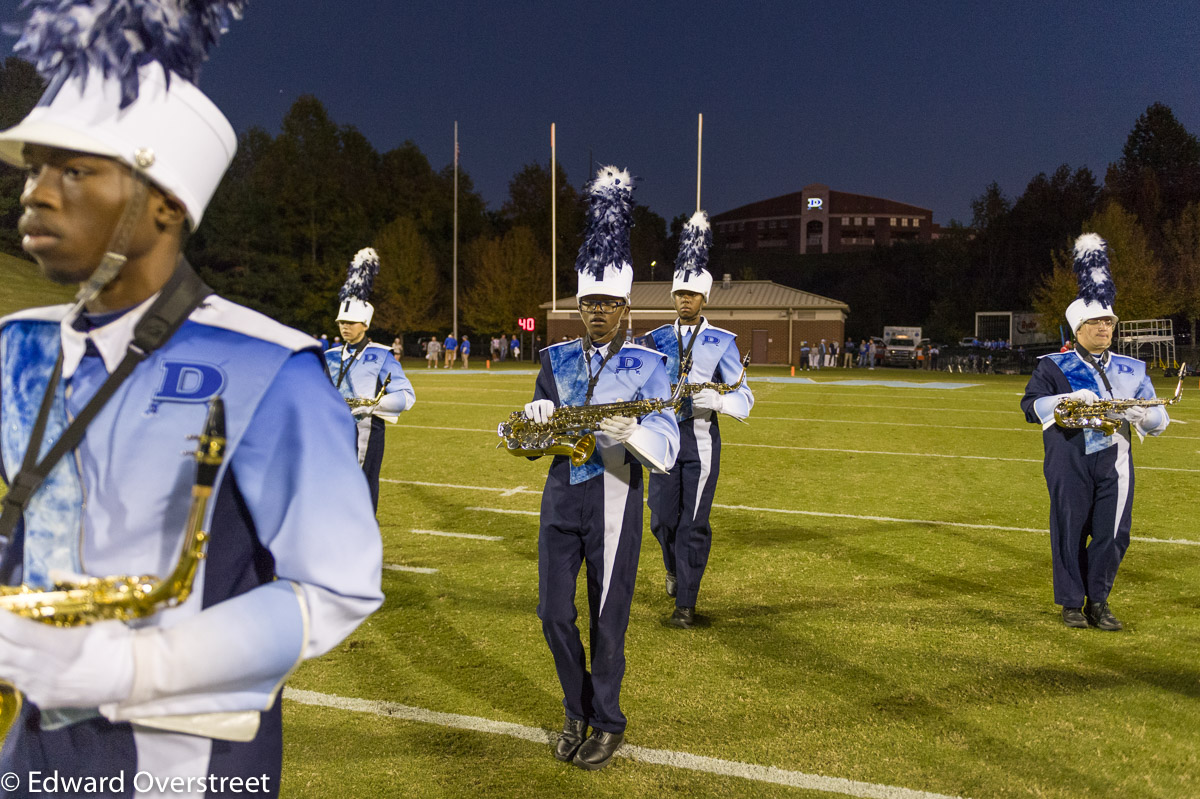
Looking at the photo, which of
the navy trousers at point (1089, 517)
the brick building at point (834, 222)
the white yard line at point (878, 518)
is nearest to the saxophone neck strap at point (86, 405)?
the navy trousers at point (1089, 517)

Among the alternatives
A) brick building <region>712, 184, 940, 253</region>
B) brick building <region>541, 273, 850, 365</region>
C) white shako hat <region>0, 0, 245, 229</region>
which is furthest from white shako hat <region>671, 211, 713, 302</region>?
brick building <region>712, 184, 940, 253</region>

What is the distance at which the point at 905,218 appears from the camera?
136 m

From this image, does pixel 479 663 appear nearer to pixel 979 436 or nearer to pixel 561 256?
pixel 979 436

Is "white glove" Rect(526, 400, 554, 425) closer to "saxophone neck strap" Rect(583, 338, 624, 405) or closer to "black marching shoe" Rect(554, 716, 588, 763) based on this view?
"saxophone neck strap" Rect(583, 338, 624, 405)

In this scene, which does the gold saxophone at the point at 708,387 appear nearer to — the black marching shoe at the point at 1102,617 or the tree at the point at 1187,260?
the black marching shoe at the point at 1102,617

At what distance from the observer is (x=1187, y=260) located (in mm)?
48719

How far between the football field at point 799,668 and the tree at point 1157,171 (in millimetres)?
58243

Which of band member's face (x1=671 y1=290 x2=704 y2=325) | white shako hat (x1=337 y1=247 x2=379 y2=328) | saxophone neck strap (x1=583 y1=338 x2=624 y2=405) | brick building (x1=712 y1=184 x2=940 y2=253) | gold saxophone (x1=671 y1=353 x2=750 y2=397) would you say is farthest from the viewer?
brick building (x1=712 y1=184 x2=940 y2=253)

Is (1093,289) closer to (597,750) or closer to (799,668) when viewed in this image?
(799,668)

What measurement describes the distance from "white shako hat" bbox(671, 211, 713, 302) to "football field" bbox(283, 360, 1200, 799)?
2.57 metres

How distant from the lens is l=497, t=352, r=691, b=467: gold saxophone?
4.27 metres

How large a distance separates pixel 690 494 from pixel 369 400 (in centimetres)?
298

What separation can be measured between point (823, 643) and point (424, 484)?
7.14m

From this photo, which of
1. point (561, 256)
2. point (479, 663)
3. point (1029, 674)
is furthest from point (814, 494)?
point (561, 256)
